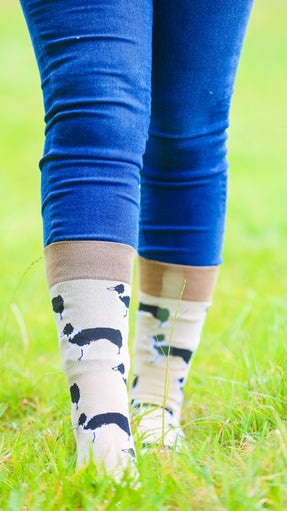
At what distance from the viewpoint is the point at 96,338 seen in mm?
724

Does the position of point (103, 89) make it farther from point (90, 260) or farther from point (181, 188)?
point (181, 188)

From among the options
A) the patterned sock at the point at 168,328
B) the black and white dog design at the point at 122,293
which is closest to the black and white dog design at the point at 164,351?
the patterned sock at the point at 168,328

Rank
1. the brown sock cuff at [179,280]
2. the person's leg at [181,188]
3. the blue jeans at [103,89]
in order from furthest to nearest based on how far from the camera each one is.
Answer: the brown sock cuff at [179,280]
the person's leg at [181,188]
the blue jeans at [103,89]

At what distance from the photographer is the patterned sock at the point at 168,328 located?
1082 mm

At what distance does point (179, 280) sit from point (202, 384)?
32 cm

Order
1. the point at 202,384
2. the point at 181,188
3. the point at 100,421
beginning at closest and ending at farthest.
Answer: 1. the point at 100,421
2. the point at 181,188
3. the point at 202,384

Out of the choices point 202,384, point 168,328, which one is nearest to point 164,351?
point 168,328

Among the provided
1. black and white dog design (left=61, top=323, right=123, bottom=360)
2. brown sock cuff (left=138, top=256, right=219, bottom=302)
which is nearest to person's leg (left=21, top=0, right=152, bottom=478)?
black and white dog design (left=61, top=323, right=123, bottom=360)

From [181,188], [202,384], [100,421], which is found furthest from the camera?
[202,384]

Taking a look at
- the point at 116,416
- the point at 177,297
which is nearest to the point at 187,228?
the point at 177,297

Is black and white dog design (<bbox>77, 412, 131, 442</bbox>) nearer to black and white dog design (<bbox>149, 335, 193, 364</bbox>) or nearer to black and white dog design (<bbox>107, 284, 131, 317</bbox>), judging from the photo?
black and white dog design (<bbox>107, 284, 131, 317</bbox>)

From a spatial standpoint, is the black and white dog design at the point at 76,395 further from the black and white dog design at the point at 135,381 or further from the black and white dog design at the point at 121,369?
the black and white dog design at the point at 135,381

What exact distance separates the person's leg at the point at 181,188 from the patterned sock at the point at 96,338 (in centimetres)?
25

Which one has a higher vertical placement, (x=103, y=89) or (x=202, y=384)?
(x=103, y=89)
